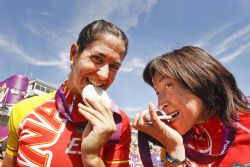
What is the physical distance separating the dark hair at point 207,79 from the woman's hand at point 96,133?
872mm

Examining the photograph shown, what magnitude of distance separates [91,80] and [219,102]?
1.34m

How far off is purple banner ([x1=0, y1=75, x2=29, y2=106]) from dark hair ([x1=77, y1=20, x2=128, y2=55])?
25.9 meters

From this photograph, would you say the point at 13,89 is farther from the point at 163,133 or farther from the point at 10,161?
the point at 163,133

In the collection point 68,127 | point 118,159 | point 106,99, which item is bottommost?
point 118,159

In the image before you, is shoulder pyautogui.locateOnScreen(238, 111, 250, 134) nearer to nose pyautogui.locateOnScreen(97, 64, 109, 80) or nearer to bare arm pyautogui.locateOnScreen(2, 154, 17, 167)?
nose pyautogui.locateOnScreen(97, 64, 109, 80)

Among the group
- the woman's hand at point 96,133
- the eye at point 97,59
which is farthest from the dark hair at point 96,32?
the woman's hand at point 96,133

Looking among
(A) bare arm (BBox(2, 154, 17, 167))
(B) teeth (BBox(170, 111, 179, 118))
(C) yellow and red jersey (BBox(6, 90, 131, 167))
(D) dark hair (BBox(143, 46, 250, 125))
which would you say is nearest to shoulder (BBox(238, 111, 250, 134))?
(D) dark hair (BBox(143, 46, 250, 125))

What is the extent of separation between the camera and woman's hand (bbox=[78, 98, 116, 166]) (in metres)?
2.09

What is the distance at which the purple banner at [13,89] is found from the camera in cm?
2697

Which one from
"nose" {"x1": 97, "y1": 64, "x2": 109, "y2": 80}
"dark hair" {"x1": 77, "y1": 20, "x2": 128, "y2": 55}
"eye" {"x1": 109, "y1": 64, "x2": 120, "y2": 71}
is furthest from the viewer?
"dark hair" {"x1": 77, "y1": 20, "x2": 128, "y2": 55}

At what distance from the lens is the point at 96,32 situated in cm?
270

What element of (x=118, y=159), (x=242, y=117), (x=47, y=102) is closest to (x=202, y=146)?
(x=242, y=117)

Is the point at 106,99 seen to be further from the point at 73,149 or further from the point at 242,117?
the point at 242,117

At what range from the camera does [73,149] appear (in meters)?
2.36
